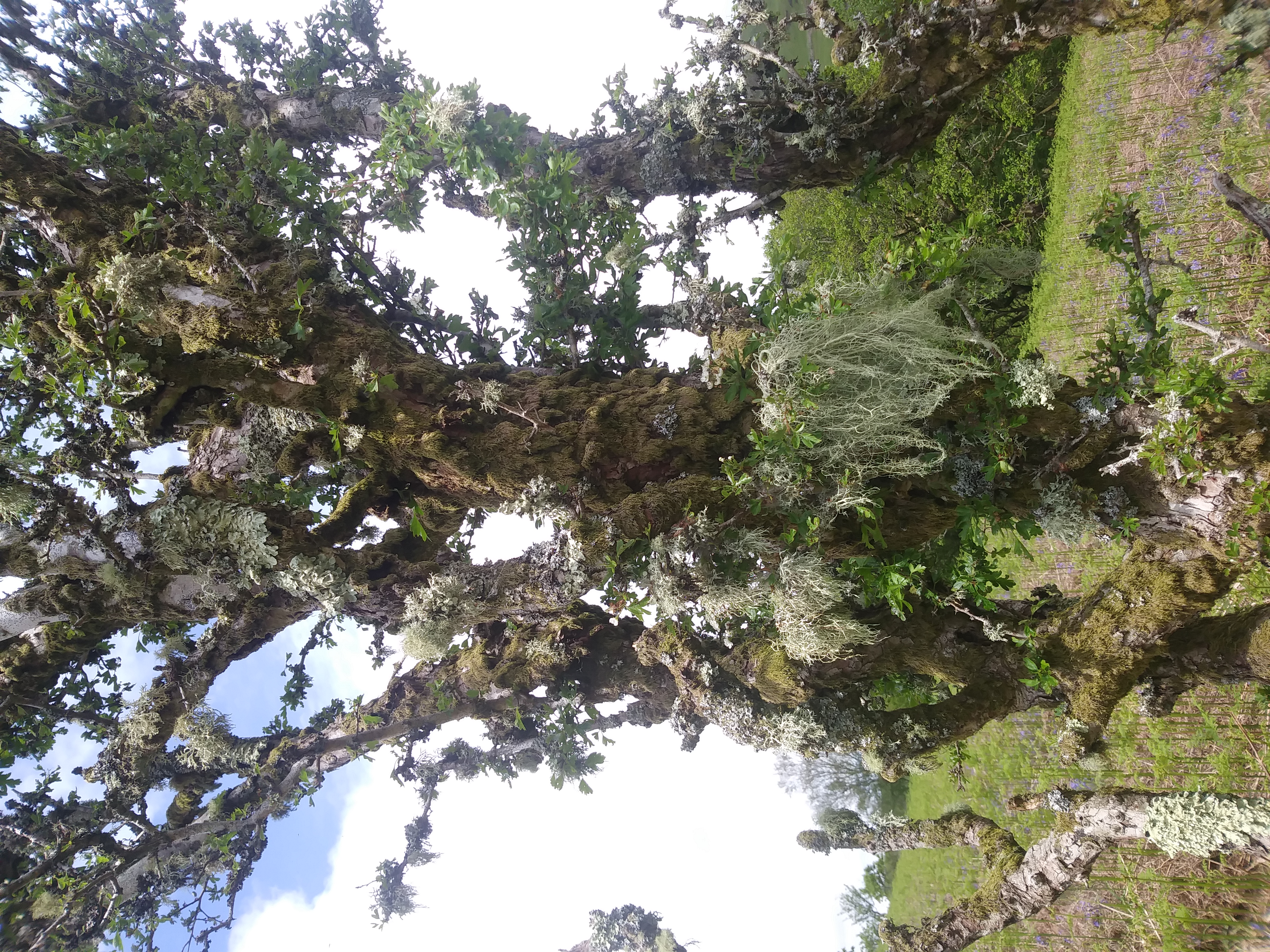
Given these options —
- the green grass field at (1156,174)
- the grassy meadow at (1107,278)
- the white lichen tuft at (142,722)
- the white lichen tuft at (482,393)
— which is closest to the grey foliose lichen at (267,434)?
the white lichen tuft at (482,393)

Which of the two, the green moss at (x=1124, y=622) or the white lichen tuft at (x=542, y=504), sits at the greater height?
the white lichen tuft at (x=542, y=504)

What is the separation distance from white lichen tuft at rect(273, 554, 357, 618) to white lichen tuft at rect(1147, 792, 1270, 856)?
5.91m

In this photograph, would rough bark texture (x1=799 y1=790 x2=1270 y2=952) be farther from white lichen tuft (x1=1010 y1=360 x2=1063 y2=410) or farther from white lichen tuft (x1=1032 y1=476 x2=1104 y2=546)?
white lichen tuft (x1=1010 y1=360 x2=1063 y2=410)

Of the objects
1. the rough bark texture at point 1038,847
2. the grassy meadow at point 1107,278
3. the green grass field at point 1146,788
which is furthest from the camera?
the grassy meadow at point 1107,278

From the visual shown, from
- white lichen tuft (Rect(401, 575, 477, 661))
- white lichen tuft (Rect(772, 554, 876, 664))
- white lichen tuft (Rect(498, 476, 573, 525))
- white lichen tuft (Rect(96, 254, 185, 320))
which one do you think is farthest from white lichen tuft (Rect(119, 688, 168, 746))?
white lichen tuft (Rect(772, 554, 876, 664))

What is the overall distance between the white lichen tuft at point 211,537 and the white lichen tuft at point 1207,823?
6373 mm

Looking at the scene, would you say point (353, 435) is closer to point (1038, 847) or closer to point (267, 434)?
point (267, 434)

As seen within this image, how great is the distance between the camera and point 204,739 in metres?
5.89

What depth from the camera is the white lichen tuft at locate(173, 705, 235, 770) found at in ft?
19.1

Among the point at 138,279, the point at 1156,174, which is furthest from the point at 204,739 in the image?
the point at 1156,174

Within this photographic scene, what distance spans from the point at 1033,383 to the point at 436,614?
14.5 ft

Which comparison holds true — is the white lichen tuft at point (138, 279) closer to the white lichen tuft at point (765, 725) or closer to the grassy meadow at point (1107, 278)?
the grassy meadow at point (1107, 278)

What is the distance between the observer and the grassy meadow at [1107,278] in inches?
238

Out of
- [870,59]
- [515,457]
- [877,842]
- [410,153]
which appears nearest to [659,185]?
[870,59]
